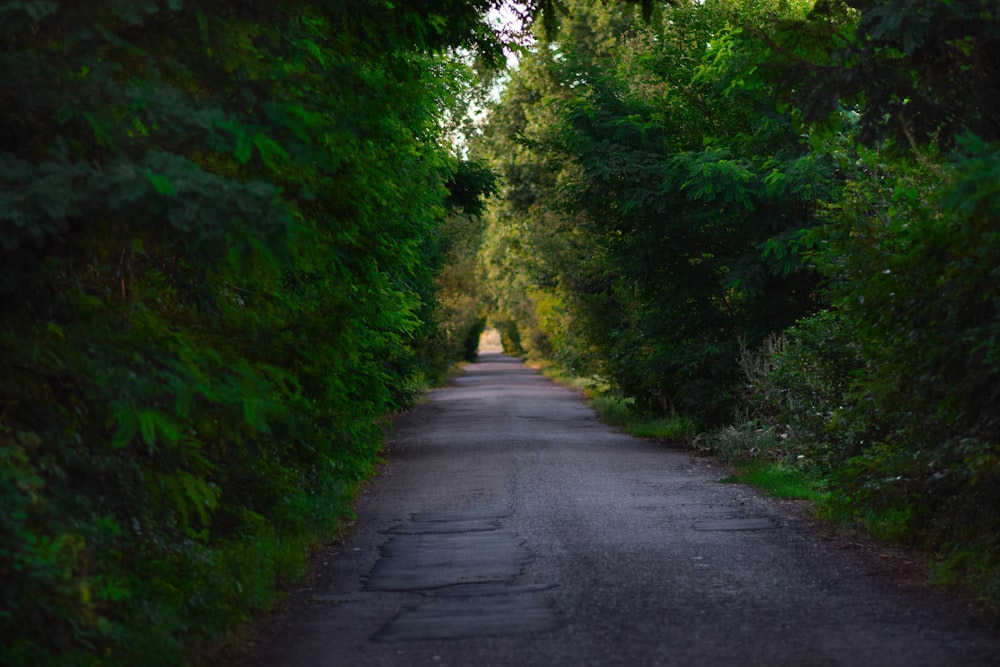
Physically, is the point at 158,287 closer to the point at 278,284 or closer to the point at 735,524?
the point at 278,284

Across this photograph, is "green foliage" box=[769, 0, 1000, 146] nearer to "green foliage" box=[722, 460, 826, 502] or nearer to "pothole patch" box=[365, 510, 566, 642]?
"pothole patch" box=[365, 510, 566, 642]

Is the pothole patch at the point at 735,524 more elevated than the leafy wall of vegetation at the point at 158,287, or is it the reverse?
the leafy wall of vegetation at the point at 158,287

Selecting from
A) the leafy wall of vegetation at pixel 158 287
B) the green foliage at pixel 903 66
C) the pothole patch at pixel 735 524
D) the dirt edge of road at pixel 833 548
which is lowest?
the pothole patch at pixel 735 524

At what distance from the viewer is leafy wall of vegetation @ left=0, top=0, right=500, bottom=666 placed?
609cm

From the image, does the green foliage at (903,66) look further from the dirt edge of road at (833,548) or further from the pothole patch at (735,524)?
the pothole patch at (735,524)

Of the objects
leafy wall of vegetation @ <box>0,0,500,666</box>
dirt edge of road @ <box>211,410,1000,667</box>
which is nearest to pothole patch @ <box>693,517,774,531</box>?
dirt edge of road @ <box>211,410,1000,667</box>

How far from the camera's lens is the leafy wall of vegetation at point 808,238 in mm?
9172

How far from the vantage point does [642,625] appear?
8.26 metres

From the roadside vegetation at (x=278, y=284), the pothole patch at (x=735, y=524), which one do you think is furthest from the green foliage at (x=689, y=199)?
the pothole patch at (x=735, y=524)

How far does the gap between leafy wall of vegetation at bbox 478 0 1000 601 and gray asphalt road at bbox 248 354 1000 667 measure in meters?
0.98

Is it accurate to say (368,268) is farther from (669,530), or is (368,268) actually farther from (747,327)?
(747,327)

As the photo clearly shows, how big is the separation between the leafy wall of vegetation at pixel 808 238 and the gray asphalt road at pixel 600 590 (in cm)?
98

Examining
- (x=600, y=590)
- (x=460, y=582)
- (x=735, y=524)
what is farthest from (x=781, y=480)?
(x=460, y=582)

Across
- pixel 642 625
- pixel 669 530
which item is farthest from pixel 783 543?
pixel 642 625
